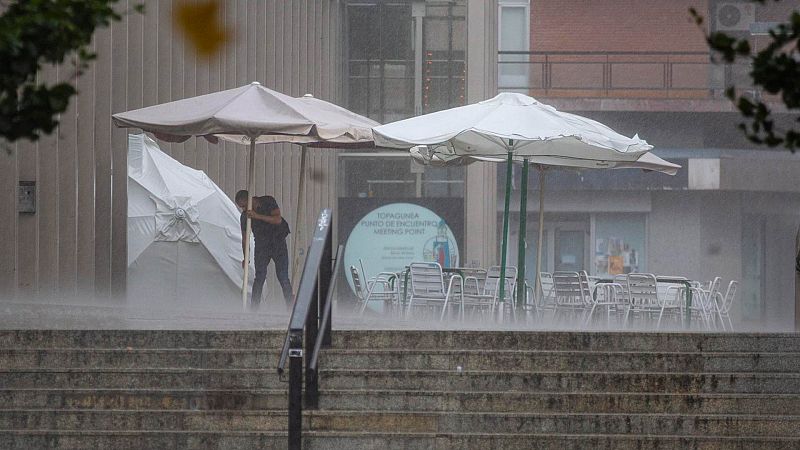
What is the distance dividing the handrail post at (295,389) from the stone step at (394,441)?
620 mm

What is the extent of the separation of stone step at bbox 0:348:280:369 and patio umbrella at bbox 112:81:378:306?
4.53 m

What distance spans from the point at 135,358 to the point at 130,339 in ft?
0.72

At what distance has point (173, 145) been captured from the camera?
19.0 meters

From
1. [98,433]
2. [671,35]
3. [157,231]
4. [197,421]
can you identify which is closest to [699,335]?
[197,421]

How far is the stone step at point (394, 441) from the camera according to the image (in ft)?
26.6

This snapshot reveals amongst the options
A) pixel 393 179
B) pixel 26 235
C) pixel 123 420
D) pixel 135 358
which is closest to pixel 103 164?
pixel 26 235

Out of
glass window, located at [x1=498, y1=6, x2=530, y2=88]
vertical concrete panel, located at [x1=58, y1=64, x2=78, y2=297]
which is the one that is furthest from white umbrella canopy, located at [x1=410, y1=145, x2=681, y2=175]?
glass window, located at [x1=498, y1=6, x2=530, y2=88]

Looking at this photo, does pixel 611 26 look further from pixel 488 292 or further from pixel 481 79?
pixel 488 292

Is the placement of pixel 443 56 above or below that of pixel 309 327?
above

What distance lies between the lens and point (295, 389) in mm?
7430

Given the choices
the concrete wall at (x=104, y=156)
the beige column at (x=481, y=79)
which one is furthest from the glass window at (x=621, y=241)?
the concrete wall at (x=104, y=156)

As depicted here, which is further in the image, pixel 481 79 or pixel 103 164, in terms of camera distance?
pixel 481 79

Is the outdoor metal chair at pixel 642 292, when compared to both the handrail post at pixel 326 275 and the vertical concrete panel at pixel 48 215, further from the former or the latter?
the handrail post at pixel 326 275

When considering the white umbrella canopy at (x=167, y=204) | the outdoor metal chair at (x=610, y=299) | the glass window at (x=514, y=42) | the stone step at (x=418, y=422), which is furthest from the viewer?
the glass window at (x=514, y=42)
